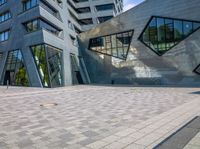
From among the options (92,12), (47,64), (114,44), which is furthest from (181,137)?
(92,12)

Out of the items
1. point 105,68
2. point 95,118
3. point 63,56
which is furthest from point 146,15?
point 95,118

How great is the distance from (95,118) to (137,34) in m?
26.8

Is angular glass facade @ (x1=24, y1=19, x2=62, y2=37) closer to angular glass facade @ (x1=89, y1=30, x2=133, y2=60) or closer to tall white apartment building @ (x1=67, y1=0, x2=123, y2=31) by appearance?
angular glass facade @ (x1=89, y1=30, x2=133, y2=60)

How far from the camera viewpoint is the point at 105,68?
125 ft

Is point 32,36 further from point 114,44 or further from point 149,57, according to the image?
point 149,57

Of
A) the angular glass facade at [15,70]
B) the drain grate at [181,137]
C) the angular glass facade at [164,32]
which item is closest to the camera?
the drain grate at [181,137]

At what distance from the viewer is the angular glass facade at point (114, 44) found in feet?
116

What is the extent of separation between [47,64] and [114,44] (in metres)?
14.1

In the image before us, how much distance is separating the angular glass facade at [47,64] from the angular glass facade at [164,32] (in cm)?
1432

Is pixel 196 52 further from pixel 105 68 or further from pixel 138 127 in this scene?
pixel 138 127

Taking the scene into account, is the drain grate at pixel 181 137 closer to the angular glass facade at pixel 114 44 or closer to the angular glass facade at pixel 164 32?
the angular glass facade at pixel 164 32

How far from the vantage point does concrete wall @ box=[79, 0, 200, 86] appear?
2798 centimetres

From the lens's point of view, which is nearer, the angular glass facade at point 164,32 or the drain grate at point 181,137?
the drain grate at point 181,137

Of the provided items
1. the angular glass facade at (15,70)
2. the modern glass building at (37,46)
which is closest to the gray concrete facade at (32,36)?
the modern glass building at (37,46)
